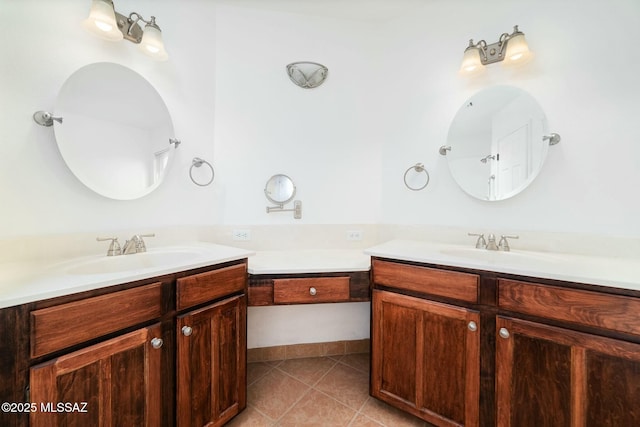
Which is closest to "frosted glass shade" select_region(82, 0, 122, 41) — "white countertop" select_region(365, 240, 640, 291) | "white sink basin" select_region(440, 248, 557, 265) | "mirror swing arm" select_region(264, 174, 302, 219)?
"mirror swing arm" select_region(264, 174, 302, 219)

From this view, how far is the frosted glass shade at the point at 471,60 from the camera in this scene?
5.09 feet

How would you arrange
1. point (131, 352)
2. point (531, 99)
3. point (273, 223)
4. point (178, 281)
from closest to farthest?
point (131, 352), point (178, 281), point (531, 99), point (273, 223)

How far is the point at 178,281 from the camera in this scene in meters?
1.03

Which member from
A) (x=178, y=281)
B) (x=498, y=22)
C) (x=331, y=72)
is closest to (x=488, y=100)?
(x=498, y=22)

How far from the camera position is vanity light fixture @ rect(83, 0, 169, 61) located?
1182 mm

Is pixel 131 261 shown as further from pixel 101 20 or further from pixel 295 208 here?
pixel 101 20

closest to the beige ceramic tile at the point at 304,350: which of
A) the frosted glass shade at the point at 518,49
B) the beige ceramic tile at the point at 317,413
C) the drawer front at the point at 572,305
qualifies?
the beige ceramic tile at the point at 317,413

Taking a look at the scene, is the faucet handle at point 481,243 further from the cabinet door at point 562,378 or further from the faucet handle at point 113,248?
the faucet handle at point 113,248

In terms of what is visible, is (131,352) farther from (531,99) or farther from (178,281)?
(531,99)

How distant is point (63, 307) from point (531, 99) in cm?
244

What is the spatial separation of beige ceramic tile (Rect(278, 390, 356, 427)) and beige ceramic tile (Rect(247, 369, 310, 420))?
54 mm

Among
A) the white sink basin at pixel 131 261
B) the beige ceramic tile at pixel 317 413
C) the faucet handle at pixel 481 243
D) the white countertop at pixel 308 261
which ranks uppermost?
the faucet handle at pixel 481 243

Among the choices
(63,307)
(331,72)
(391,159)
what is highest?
(331,72)

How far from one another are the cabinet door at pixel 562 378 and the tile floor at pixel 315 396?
581 millimetres
